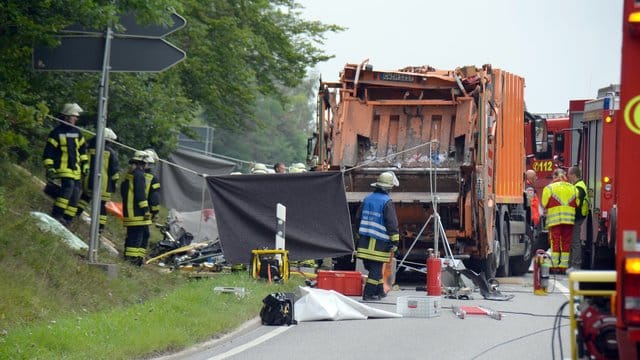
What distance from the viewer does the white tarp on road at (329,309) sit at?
1509 cm

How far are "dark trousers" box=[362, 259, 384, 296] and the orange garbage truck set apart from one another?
7.97 feet

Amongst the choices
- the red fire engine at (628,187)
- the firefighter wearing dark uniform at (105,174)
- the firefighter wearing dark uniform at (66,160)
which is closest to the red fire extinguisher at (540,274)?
the firefighter wearing dark uniform at (105,174)

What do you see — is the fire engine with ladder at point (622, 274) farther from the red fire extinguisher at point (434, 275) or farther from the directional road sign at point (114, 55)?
the red fire extinguisher at point (434, 275)

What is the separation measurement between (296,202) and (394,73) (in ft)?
8.92

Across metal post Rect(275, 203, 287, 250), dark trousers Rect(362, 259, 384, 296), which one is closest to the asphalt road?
dark trousers Rect(362, 259, 384, 296)

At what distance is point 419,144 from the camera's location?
68.3 ft

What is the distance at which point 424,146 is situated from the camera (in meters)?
20.7

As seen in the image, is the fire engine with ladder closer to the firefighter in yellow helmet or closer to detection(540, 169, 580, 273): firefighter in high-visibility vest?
the firefighter in yellow helmet

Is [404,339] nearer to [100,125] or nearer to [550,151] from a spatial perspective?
[100,125]

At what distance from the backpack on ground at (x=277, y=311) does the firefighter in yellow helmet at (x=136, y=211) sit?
17.4 feet

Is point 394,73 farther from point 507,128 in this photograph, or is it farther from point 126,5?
point 126,5

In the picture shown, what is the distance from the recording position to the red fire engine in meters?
7.29

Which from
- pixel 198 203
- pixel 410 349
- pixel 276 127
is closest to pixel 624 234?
pixel 410 349

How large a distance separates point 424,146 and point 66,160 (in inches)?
225
